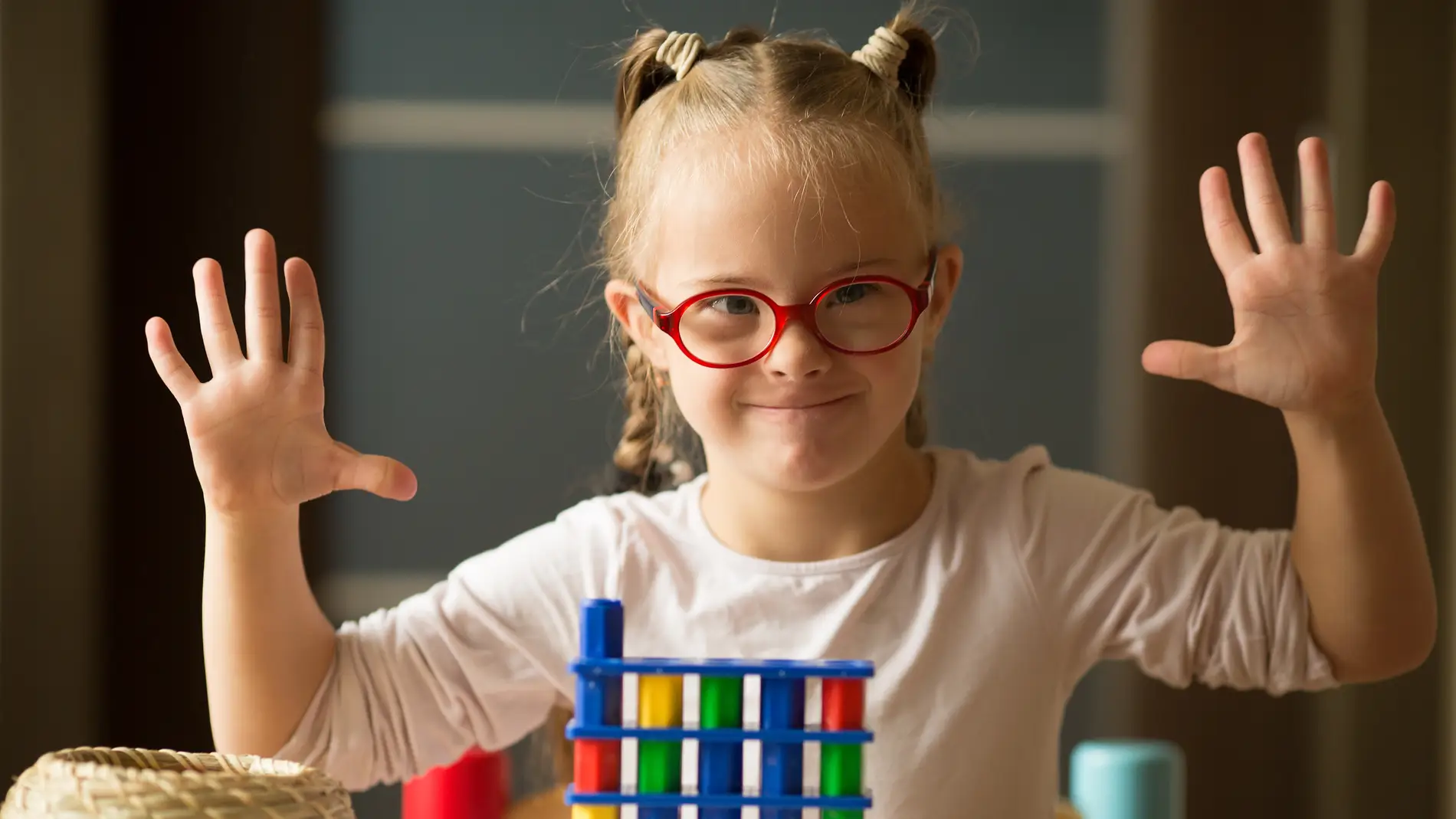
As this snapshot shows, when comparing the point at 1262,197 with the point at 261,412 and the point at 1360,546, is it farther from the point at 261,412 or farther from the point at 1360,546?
the point at 261,412

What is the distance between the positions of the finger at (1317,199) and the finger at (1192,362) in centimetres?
8

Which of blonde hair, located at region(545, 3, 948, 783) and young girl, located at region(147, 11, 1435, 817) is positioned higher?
blonde hair, located at region(545, 3, 948, 783)

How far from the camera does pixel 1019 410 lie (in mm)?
1584

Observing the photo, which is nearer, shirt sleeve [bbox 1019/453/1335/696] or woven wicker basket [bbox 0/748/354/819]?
woven wicker basket [bbox 0/748/354/819]

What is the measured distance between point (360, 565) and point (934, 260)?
0.91 m

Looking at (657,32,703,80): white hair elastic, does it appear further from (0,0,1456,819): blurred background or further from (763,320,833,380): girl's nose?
(0,0,1456,819): blurred background

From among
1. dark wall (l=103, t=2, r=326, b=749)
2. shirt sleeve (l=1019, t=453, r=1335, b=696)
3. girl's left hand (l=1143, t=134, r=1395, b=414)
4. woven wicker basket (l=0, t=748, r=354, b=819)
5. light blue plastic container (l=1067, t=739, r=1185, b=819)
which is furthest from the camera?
dark wall (l=103, t=2, r=326, b=749)

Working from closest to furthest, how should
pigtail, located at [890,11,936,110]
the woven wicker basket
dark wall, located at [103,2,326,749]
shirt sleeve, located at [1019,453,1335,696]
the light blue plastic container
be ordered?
1. the woven wicker basket
2. shirt sleeve, located at [1019,453,1335,696]
3. pigtail, located at [890,11,936,110]
4. the light blue plastic container
5. dark wall, located at [103,2,326,749]

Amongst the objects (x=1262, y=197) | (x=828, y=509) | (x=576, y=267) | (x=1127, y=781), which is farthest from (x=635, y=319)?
(x=576, y=267)

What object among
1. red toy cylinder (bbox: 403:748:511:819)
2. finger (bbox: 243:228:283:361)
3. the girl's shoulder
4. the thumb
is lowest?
red toy cylinder (bbox: 403:748:511:819)

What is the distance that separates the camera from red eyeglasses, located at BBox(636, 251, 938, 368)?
0.83 meters

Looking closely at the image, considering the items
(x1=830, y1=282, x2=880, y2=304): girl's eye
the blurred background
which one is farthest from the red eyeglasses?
the blurred background

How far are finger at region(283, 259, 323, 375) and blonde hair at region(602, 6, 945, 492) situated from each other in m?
0.22

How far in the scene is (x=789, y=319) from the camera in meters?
0.83
